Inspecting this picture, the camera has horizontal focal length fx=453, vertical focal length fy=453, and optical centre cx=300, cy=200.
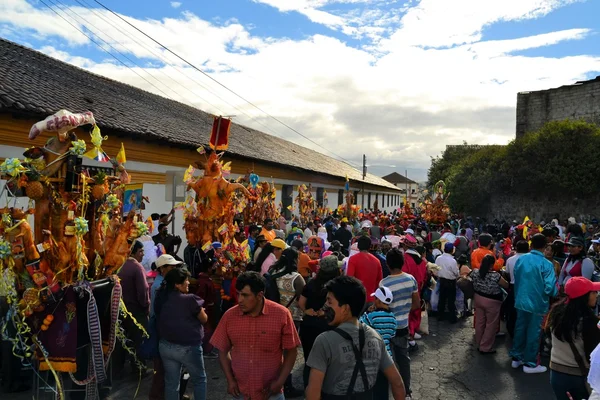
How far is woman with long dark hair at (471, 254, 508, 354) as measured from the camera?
6398 millimetres

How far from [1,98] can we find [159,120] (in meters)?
6.73

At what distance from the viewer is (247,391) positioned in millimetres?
3348

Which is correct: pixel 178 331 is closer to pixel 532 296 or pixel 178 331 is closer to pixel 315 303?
pixel 315 303

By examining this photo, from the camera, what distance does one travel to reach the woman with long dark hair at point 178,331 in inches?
159

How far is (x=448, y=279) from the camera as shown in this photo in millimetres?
8250

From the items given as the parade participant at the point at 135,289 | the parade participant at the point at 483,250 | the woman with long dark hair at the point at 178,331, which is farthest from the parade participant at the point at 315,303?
the parade participant at the point at 483,250

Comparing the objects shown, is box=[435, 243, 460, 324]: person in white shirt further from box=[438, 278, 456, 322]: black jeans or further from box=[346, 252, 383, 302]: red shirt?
box=[346, 252, 383, 302]: red shirt

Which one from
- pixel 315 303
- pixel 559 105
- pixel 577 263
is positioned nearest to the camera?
pixel 315 303

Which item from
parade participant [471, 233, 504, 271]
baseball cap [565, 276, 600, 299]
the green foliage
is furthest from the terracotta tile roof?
the green foliage

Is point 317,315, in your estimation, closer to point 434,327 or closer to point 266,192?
point 434,327

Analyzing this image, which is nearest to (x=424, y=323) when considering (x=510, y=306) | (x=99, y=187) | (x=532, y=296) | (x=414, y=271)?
(x=510, y=306)

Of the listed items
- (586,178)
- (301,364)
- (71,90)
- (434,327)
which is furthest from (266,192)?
(586,178)

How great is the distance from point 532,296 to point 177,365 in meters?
4.41

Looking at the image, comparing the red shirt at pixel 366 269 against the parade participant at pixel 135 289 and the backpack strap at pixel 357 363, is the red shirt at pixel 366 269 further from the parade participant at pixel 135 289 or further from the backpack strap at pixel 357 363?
the backpack strap at pixel 357 363
